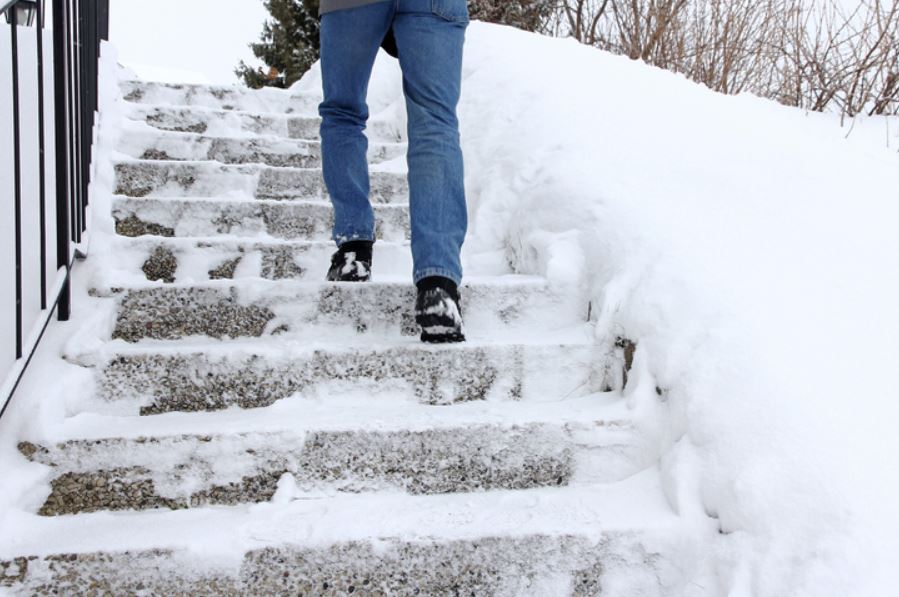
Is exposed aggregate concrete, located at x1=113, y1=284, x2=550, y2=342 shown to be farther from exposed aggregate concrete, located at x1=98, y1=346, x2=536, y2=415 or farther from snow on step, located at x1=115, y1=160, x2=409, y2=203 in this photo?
snow on step, located at x1=115, y1=160, x2=409, y2=203

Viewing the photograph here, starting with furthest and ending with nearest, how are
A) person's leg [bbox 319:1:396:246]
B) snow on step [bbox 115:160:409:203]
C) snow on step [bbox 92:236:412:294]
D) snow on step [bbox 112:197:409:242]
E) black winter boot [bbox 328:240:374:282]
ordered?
snow on step [bbox 115:160:409:203]
snow on step [bbox 112:197:409:242]
snow on step [bbox 92:236:412:294]
black winter boot [bbox 328:240:374:282]
person's leg [bbox 319:1:396:246]

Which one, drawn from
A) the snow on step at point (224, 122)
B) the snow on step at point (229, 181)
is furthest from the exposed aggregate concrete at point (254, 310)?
the snow on step at point (224, 122)

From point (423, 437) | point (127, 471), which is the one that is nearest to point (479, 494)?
point (423, 437)

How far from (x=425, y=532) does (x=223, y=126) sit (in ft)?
8.36

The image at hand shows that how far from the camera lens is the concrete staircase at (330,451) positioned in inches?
48.4

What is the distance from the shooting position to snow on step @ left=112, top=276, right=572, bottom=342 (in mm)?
1737

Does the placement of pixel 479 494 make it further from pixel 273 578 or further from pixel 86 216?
pixel 86 216

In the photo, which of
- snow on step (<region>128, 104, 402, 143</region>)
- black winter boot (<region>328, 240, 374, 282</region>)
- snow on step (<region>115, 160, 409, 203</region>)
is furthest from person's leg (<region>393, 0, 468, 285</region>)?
snow on step (<region>128, 104, 402, 143</region>)

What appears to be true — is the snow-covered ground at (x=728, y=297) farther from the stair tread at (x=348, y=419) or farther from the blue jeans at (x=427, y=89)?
the blue jeans at (x=427, y=89)

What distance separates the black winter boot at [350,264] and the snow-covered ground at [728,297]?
0.52 meters

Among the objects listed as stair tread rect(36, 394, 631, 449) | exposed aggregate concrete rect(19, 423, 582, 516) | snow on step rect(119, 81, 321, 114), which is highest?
snow on step rect(119, 81, 321, 114)

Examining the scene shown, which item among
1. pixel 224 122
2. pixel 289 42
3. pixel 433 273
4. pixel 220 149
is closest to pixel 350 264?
pixel 433 273

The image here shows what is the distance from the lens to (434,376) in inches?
65.1

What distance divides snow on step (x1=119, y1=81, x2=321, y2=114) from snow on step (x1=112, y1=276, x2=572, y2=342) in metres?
2.10
